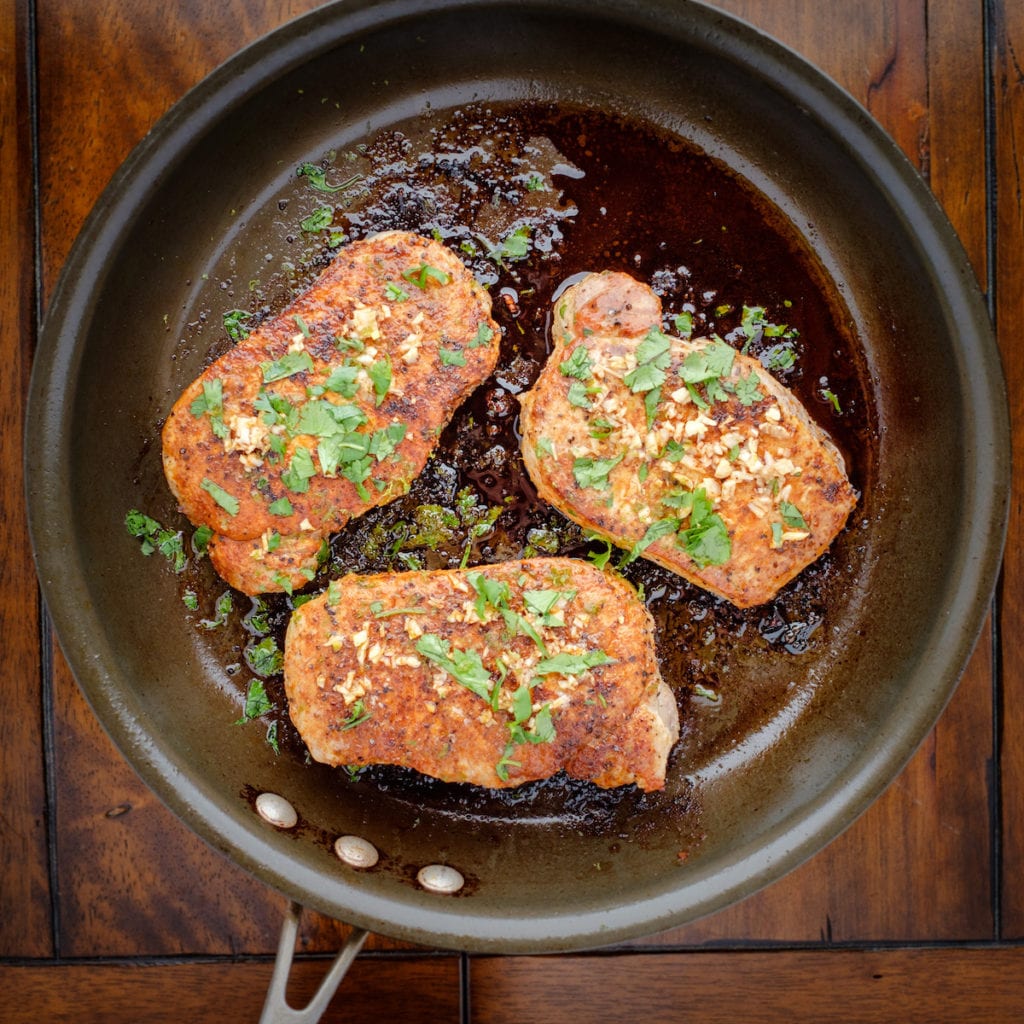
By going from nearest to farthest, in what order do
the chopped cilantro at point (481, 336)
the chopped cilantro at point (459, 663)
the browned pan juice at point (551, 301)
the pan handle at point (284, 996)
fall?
the pan handle at point (284, 996) < the chopped cilantro at point (459, 663) < the chopped cilantro at point (481, 336) < the browned pan juice at point (551, 301)

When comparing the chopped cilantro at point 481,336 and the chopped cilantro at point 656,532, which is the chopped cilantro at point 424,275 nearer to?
the chopped cilantro at point 481,336

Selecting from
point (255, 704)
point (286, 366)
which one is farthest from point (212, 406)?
point (255, 704)

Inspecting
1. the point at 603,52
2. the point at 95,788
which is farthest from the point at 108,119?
the point at 95,788

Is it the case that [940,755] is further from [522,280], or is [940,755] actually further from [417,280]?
[417,280]

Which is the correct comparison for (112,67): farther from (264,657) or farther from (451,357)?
(264,657)

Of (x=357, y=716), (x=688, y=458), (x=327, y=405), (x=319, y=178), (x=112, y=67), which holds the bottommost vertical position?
(x=357, y=716)

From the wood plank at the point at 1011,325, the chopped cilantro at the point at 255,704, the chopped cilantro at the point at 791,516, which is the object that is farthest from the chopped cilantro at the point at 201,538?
the wood plank at the point at 1011,325

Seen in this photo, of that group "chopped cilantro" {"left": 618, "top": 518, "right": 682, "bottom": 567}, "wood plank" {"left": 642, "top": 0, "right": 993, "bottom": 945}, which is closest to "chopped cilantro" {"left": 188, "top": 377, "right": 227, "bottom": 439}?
"chopped cilantro" {"left": 618, "top": 518, "right": 682, "bottom": 567}
